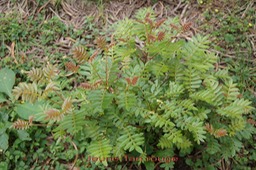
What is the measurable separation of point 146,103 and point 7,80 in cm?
123

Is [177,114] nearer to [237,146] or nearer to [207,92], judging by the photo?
[207,92]

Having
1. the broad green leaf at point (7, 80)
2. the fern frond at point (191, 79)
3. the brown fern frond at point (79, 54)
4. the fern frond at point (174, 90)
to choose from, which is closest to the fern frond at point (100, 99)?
the brown fern frond at point (79, 54)

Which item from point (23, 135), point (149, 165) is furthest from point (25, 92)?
point (149, 165)

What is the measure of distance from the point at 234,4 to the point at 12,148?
226 cm

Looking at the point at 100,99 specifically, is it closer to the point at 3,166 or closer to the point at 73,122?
Result: the point at 73,122

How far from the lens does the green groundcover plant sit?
2.04 metres

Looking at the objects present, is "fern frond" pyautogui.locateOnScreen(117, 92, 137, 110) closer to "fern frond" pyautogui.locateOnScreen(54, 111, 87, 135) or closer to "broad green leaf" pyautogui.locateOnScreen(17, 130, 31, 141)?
"fern frond" pyautogui.locateOnScreen(54, 111, 87, 135)

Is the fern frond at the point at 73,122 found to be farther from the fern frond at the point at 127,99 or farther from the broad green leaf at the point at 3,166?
the broad green leaf at the point at 3,166

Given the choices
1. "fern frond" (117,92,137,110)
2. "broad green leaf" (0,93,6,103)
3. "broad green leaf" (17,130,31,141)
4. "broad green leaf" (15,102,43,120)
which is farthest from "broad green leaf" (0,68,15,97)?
"fern frond" (117,92,137,110)

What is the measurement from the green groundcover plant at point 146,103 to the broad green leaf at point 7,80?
17.4 inches

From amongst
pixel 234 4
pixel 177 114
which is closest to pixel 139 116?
pixel 177 114

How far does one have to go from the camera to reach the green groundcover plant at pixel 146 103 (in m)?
2.04

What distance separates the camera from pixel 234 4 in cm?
327

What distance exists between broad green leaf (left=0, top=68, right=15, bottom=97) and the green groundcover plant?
0.44 meters
